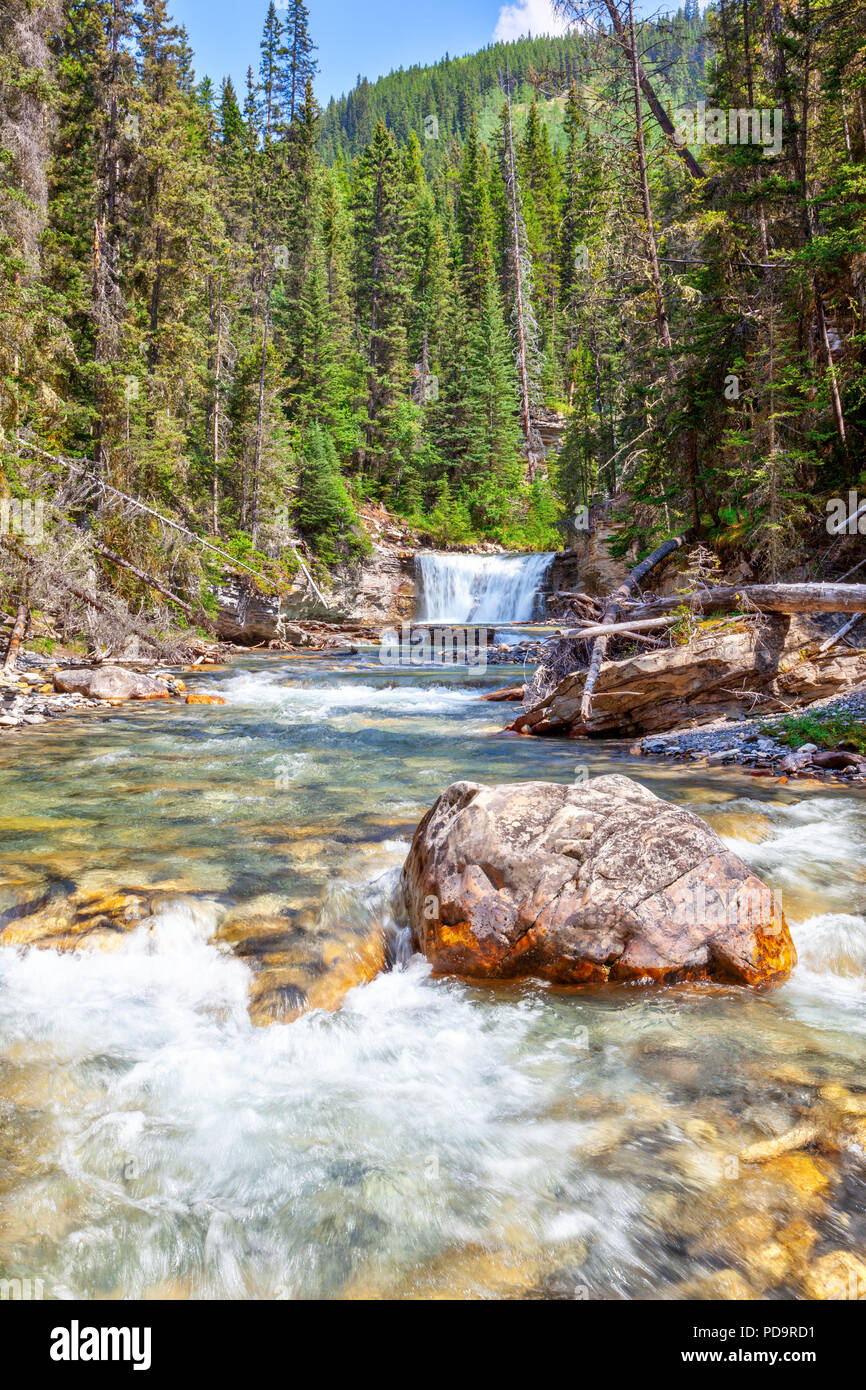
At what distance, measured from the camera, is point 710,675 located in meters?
9.80

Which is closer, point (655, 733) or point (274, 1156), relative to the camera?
point (274, 1156)

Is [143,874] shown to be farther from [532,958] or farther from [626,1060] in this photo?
[626,1060]

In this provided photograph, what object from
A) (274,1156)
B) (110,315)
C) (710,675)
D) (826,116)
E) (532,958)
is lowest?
(274,1156)

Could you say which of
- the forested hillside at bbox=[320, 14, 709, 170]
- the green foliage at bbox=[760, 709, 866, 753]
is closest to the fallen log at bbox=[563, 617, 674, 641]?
the green foliage at bbox=[760, 709, 866, 753]

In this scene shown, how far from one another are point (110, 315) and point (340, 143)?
119452 millimetres

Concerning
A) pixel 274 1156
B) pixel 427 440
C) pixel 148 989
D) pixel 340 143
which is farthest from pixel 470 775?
pixel 340 143

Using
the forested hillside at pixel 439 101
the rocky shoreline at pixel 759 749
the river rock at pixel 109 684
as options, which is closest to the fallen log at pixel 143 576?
the river rock at pixel 109 684

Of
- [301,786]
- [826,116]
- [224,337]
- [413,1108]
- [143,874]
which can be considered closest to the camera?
[413,1108]

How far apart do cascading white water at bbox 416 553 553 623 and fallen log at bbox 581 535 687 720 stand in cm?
1489

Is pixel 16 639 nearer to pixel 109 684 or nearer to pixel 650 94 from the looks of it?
pixel 109 684

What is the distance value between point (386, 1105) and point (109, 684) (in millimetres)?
11902

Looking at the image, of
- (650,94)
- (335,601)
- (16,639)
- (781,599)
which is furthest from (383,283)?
(781,599)

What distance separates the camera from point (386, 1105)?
11.0 ft

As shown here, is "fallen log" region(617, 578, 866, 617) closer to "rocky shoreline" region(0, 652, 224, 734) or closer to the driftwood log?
the driftwood log
